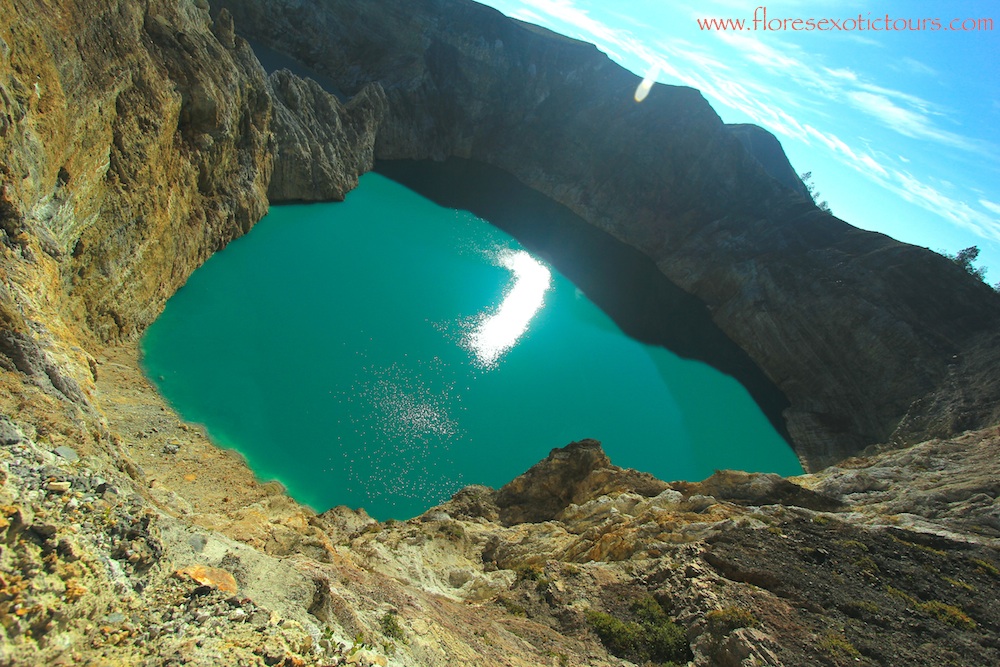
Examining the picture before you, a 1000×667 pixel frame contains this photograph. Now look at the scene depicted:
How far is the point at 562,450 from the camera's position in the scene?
20516 millimetres

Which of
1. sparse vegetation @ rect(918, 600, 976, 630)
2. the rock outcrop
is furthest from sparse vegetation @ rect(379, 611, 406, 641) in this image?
the rock outcrop

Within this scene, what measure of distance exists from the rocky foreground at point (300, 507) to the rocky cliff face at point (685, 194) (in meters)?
0.38

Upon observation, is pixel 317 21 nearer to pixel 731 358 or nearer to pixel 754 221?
pixel 754 221

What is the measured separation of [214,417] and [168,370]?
9.82 ft

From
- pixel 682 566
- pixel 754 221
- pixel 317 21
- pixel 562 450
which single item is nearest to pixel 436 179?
pixel 317 21

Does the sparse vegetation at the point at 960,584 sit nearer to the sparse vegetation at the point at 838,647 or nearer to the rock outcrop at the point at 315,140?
the sparse vegetation at the point at 838,647

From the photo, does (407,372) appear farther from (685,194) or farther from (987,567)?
(685,194)

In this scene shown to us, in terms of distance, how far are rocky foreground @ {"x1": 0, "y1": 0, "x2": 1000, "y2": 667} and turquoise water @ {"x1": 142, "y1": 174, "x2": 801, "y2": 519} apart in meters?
1.83

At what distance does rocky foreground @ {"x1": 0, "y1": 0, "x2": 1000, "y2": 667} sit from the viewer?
6.89 meters

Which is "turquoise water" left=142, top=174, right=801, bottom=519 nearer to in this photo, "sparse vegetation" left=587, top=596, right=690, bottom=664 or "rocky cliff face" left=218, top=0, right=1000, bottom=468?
"rocky cliff face" left=218, top=0, right=1000, bottom=468

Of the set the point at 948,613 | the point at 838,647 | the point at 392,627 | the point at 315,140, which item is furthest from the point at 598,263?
the point at 392,627

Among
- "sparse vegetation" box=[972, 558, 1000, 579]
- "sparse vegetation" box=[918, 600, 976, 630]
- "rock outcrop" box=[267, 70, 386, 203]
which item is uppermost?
"rock outcrop" box=[267, 70, 386, 203]

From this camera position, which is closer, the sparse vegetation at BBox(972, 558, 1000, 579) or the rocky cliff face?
the sparse vegetation at BBox(972, 558, 1000, 579)

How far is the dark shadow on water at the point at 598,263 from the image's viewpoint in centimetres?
4150
